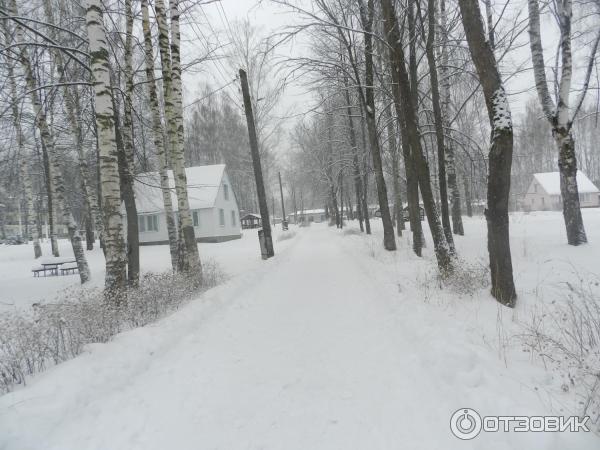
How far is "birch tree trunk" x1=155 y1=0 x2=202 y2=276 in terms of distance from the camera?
8.05m

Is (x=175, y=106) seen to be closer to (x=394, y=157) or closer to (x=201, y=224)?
(x=394, y=157)

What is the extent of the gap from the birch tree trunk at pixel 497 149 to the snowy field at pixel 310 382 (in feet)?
1.74

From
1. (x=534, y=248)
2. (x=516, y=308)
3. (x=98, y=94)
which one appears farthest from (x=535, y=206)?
(x=98, y=94)

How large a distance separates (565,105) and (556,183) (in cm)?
4669

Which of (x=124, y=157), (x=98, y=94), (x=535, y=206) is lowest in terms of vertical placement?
(x=535, y=206)

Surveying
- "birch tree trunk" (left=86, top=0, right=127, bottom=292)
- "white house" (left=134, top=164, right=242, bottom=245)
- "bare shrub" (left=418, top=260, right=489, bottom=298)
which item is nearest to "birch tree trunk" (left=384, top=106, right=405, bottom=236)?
"bare shrub" (left=418, top=260, right=489, bottom=298)

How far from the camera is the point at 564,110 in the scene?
7863 mm

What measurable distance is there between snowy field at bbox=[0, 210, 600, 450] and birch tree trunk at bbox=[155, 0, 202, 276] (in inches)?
129

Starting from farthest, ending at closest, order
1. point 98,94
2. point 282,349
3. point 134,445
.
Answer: point 98,94, point 282,349, point 134,445

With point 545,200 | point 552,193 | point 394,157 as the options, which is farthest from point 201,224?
point 545,200

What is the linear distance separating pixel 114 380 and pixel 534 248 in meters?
10.0

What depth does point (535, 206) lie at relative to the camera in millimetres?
46500

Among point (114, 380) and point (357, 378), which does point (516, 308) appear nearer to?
point (357, 378)

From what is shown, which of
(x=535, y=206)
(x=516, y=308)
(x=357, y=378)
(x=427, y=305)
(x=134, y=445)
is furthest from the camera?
(x=535, y=206)
